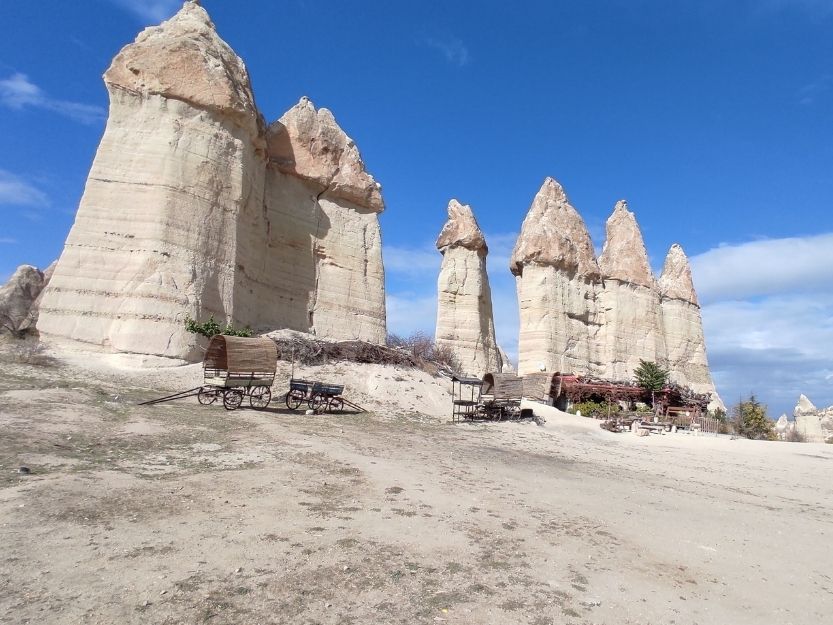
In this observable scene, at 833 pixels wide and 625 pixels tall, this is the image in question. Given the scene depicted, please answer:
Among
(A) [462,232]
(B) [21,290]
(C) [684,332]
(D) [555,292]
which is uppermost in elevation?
(A) [462,232]

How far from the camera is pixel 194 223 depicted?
61.2 feet

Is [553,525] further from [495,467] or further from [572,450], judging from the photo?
[572,450]

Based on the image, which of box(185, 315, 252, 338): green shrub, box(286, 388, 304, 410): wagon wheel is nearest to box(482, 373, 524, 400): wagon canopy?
box(286, 388, 304, 410): wagon wheel

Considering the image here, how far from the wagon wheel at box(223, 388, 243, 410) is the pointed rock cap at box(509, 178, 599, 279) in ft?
87.0

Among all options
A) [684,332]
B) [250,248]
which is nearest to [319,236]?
[250,248]

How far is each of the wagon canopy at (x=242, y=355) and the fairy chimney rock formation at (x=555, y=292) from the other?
23.6 m

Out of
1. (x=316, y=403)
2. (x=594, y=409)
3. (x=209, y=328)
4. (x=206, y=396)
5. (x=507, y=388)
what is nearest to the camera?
(x=206, y=396)

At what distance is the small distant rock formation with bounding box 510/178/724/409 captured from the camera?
35.1 metres

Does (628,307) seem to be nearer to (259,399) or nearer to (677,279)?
(677,279)

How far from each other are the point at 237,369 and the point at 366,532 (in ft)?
28.4

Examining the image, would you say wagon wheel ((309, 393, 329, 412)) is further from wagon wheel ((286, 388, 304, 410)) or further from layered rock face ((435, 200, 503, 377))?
layered rock face ((435, 200, 503, 377))

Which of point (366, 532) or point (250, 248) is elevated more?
point (250, 248)

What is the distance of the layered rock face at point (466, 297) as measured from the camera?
31.3 meters

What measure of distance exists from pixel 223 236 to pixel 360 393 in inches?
327
